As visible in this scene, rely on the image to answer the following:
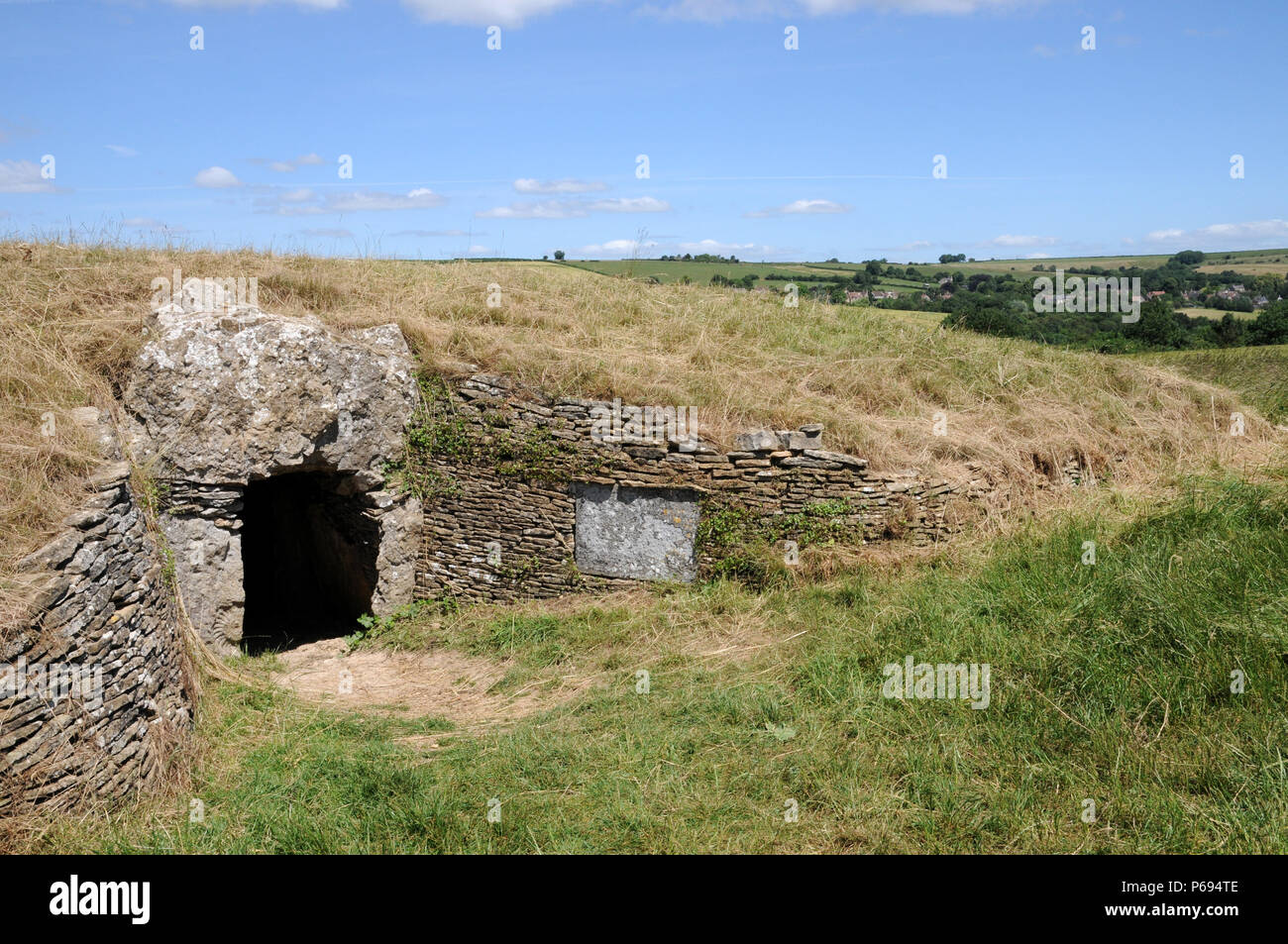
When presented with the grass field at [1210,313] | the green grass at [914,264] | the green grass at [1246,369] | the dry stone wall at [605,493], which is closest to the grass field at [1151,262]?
the green grass at [914,264]

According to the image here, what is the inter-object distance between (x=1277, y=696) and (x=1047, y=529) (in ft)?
10.5

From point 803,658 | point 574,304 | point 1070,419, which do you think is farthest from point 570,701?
point 1070,419

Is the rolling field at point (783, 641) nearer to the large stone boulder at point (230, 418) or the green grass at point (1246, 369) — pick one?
the large stone boulder at point (230, 418)

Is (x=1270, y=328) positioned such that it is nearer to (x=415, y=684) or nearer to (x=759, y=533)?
(x=759, y=533)

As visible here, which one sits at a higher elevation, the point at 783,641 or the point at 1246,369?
the point at 1246,369

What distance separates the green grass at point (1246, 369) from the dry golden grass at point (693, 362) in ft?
3.01

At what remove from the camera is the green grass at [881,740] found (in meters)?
4.90

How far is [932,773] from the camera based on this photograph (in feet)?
17.4

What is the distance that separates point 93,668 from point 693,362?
22.8ft

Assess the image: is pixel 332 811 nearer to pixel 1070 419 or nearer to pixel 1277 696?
pixel 1277 696

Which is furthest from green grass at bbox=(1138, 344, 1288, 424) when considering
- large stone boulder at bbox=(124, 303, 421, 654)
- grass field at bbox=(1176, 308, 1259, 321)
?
large stone boulder at bbox=(124, 303, 421, 654)

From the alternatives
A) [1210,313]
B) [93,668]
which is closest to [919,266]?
[1210,313]

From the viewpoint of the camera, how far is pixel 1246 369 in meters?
14.3

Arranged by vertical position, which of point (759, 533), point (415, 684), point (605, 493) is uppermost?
point (605, 493)
